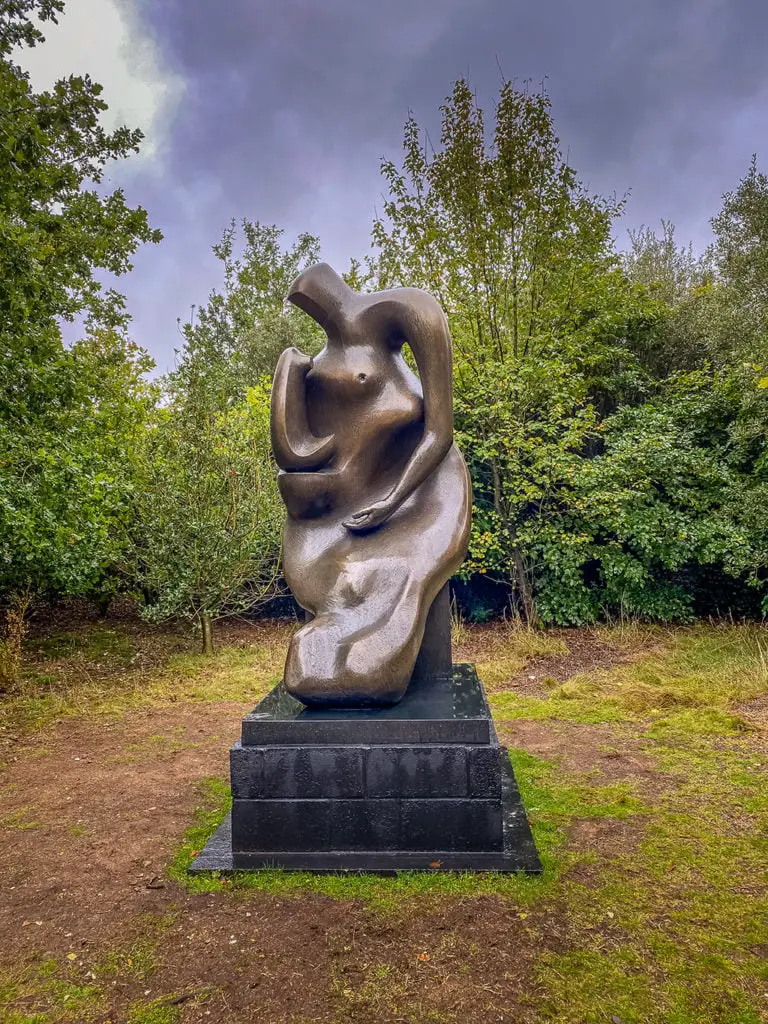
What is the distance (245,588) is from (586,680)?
664 centimetres

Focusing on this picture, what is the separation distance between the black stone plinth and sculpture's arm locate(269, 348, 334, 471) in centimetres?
168

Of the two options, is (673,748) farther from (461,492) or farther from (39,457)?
(39,457)

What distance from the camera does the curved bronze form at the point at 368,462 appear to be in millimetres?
4133

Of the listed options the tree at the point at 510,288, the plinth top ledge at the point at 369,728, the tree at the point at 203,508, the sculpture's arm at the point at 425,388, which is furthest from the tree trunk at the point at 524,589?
the plinth top ledge at the point at 369,728

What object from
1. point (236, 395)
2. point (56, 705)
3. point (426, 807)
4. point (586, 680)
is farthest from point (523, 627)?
point (236, 395)

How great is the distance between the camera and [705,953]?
9.09ft

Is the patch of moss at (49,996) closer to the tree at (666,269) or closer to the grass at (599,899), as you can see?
the grass at (599,899)

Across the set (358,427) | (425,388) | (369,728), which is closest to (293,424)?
(358,427)

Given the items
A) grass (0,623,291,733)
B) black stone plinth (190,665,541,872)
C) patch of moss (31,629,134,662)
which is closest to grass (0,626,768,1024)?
black stone plinth (190,665,541,872)

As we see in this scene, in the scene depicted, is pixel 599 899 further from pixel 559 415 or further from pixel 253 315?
pixel 253 315

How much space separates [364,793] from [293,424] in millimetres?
2275

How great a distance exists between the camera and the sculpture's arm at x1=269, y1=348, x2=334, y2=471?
4.48m

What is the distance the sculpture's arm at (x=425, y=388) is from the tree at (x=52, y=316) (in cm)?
395

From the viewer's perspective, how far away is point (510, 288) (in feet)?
36.1
